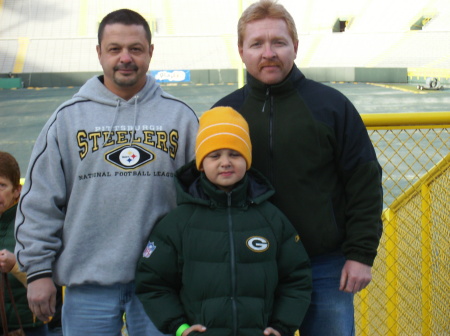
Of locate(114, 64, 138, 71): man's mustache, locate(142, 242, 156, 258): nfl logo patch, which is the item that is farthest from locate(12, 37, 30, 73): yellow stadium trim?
locate(142, 242, 156, 258): nfl logo patch

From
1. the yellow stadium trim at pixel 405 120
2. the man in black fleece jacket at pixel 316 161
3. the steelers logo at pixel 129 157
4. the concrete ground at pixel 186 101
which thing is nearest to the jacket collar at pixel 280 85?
the man in black fleece jacket at pixel 316 161

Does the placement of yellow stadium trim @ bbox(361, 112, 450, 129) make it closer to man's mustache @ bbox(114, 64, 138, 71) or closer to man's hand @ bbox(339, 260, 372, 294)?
man's hand @ bbox(339, 260, 372, 294)

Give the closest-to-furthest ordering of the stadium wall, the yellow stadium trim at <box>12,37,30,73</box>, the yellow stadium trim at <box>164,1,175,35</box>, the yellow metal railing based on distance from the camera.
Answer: the yellow metal railing, the stadium wall, the yellow stadium trim at <box>12,37,30,73</box>, the yellow stadium trim at <box>164,1,175,35</box>

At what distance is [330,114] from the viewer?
209cm

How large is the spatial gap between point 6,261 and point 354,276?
1345 mm

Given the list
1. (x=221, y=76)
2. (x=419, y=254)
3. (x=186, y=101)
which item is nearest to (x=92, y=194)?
(x=419, y=254)

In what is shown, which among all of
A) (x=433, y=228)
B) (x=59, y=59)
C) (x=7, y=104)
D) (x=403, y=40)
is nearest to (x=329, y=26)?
(x=403, y=40)

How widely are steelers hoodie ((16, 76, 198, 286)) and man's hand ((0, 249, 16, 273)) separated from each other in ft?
0.70

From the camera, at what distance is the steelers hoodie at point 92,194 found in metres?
2.05

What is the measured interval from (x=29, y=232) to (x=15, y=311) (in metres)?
0.46

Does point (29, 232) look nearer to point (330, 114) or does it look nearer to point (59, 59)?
point (330, 114)

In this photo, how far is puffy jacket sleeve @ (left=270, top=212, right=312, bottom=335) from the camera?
6.42 ft

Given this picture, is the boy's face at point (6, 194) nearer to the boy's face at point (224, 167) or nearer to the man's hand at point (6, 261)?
the man's hand at point (6, 261)

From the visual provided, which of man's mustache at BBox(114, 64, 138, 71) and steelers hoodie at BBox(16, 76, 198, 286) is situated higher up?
man's mustache at BBox(114, 64, 138, 71)
